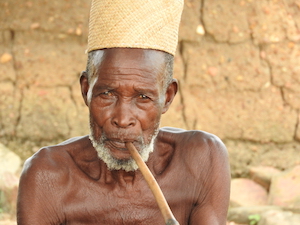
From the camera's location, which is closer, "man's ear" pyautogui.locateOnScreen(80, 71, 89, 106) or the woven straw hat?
the woven straw hat

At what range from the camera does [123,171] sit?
2.84 meters

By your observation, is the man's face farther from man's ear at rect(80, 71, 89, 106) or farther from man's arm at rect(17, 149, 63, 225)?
man's arm at rect(17, 149, 63, 225)

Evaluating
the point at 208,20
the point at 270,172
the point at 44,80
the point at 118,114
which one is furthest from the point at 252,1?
the point at 118,114

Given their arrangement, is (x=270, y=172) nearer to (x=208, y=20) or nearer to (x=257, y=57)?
(x=257, y=57)

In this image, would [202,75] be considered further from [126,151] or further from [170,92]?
[126,151]

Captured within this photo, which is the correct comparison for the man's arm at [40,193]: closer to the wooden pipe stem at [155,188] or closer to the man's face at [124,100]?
the man's face at [124,100]

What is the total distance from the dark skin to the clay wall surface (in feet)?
6.01

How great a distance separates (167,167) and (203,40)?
6.63 feet

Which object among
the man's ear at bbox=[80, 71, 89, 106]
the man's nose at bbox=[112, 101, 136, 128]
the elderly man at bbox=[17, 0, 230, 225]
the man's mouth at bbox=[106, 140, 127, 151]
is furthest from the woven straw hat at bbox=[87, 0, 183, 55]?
the man's mouth at bbox=[106, 140, 127, 151]

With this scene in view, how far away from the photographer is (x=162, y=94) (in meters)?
2.73

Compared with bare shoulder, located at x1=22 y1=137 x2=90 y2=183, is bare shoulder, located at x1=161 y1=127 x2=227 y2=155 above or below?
above

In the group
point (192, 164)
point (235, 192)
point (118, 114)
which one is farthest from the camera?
point (235, 192)

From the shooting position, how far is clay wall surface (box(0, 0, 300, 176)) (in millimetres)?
4723

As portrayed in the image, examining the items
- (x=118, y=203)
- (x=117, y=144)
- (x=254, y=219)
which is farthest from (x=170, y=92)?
(x=254, y=219)
